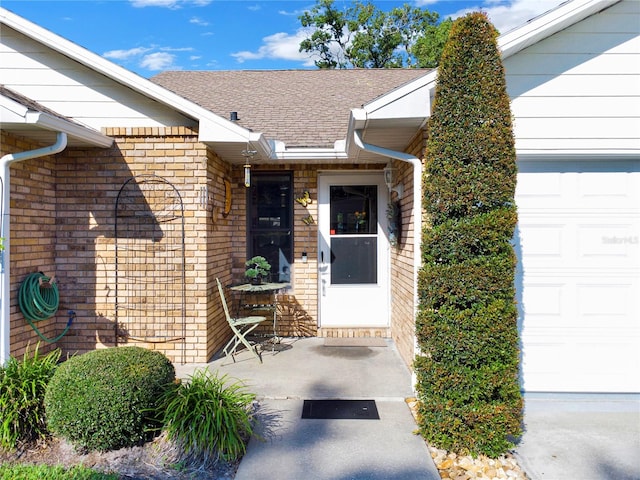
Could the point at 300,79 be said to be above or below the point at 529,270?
above

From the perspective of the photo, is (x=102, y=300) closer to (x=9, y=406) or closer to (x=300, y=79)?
(x=9, y=406)

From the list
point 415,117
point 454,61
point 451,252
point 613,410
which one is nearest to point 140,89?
point 415,117

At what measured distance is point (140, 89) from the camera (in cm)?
451

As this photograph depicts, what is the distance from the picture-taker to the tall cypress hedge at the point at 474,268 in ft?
9.68

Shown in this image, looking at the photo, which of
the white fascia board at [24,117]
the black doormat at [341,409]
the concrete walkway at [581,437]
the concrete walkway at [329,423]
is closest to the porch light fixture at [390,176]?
the concrete walkway at [329,423]

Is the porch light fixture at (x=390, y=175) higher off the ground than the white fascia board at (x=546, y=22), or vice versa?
the white fascia board at (x=546, y=22)

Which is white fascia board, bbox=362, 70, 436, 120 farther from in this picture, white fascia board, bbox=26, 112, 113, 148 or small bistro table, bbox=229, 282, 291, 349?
white fascia board, bbox=26, 112, 113, 148

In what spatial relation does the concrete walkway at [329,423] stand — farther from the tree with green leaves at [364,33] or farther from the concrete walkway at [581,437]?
the tree with green leaves at [364,33]

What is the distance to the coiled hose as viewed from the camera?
13.7 ft

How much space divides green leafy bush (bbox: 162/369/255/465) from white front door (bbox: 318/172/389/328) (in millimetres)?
3352

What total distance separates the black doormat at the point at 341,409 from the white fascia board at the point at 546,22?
3.45 m

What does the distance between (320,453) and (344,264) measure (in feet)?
11.6

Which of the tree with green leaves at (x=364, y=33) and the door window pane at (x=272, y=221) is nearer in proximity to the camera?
the door window pane at (x=272, y=221)

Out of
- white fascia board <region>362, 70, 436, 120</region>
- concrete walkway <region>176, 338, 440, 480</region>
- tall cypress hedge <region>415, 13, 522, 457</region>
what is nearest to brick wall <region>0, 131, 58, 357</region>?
concrete walkway <region>176, 338, 440, 480</region>
